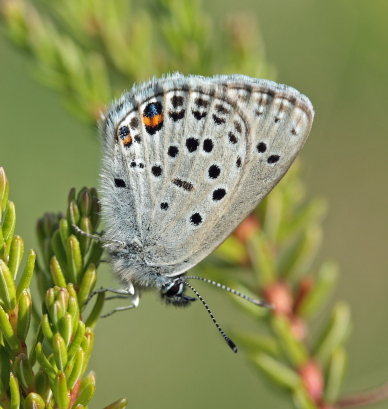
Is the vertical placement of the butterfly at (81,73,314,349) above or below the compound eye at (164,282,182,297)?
above

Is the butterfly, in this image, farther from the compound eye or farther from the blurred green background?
the blurred green background

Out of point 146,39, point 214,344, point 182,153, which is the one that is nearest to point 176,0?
point 146,39

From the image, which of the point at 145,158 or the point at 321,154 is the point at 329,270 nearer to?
the point at 145,158

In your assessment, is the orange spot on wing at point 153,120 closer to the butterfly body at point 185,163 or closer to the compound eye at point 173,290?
the butterfly body at point 185,163

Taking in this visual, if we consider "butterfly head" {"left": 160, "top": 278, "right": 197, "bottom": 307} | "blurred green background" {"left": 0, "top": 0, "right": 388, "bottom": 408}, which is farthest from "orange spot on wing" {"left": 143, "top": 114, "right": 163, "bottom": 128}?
"blurred green background" {"left": 0, "top": 0, "right": 388, "bottom": 408}

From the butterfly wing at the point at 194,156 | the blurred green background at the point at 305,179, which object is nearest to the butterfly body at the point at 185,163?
the butterfly wing at the point at 194,156

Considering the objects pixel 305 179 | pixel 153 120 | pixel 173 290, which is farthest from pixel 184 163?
pixel 305 179

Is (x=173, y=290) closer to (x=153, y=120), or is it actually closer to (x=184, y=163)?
(x=184, y=163)
